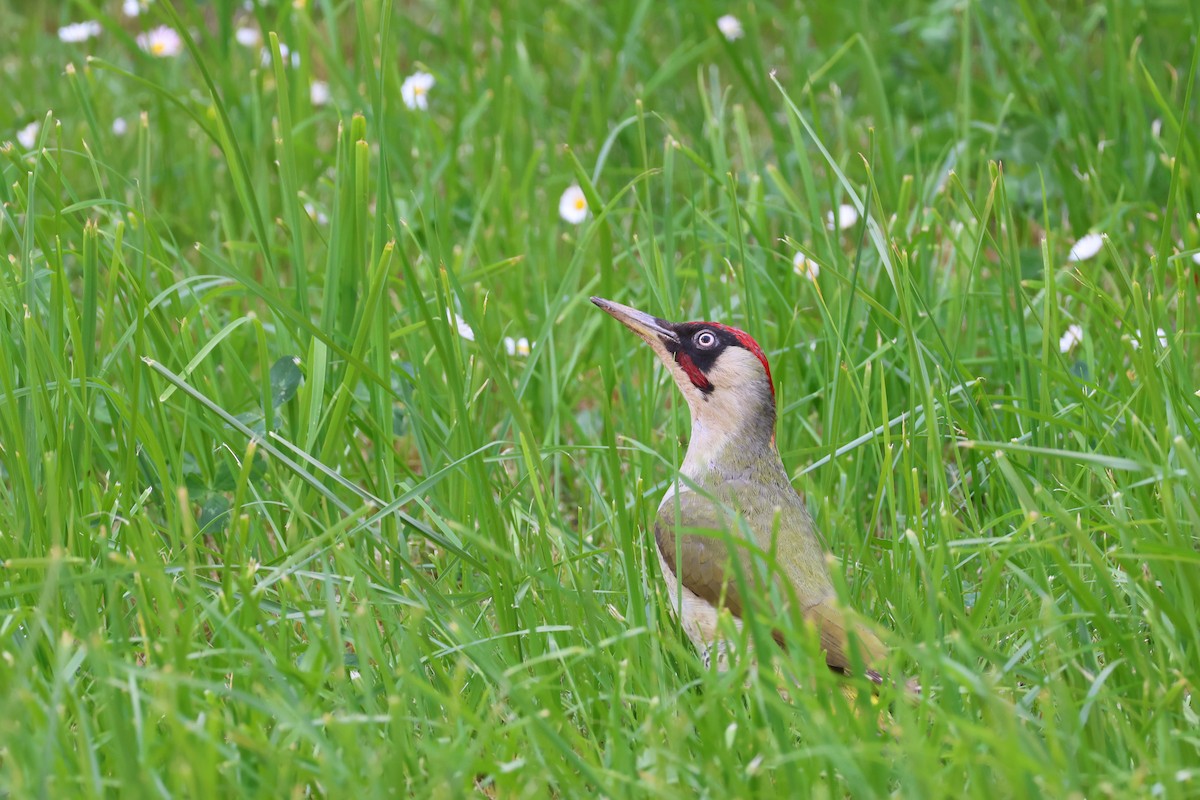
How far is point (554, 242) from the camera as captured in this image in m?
5.21

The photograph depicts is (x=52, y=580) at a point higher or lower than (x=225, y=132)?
lower

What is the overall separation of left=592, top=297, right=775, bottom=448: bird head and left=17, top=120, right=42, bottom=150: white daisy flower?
303 cm

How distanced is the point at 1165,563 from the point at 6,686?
2.18 metres

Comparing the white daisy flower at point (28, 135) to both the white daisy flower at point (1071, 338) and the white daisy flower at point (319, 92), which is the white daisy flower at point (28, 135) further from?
the white daisy flower at point (1071, 338)

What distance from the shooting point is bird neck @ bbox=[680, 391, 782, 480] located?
12.1ft

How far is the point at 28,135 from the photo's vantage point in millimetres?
5703

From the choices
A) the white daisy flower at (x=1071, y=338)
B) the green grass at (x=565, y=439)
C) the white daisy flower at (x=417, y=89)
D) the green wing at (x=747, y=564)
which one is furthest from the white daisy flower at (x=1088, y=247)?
the white daisy flower at (x=417, y=89)

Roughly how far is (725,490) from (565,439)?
0.98 metres

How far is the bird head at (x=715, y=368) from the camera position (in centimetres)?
367

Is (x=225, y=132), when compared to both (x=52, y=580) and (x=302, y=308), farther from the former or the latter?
(x=52, y=580)

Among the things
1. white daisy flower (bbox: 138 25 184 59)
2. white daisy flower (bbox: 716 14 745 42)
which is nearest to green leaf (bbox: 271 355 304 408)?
white daisy flower (bbox: 138 25 184 59)

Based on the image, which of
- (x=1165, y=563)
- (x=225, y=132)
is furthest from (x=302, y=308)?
(x=1165, y=563)

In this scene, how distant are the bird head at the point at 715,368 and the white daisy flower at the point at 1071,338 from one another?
945 mm

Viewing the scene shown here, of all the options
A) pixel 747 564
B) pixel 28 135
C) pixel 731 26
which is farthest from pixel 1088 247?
pixel 28 135
